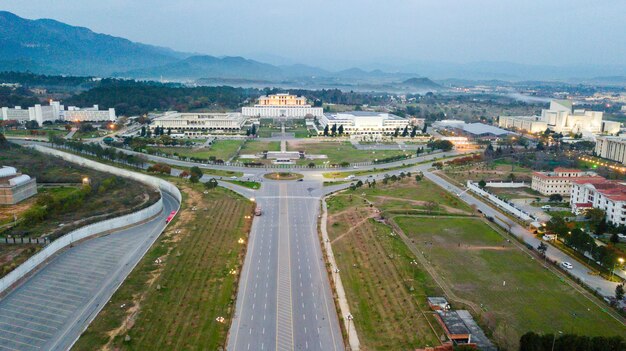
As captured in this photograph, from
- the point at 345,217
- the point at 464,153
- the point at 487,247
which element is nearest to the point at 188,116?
the point at 464,153

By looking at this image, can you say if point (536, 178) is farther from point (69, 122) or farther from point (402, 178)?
point (69, 122)

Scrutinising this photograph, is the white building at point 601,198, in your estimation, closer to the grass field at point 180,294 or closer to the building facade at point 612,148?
the building facade at point 612,148

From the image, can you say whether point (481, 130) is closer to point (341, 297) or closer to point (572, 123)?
point (572, 123)

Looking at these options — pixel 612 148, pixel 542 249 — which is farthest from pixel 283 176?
pixel 612 148

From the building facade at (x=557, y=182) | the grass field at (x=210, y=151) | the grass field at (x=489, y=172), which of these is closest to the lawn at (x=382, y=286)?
the building facade at (x=557, y=182)

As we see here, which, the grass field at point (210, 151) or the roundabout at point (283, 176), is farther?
the grass field at point (210, 151)

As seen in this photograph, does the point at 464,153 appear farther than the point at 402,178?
Yes
